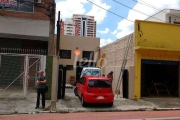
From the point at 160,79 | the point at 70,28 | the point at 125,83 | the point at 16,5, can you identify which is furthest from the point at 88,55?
the point at 125,83

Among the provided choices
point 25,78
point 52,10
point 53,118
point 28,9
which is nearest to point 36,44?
point 28,9

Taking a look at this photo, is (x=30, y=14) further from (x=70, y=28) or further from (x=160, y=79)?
(x=160, y=79)

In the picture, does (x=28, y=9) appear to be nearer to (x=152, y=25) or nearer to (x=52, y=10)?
(x=52, y=10)

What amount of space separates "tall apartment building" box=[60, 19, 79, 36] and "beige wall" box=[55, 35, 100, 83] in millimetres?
570

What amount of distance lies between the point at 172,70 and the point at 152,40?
3.55 m

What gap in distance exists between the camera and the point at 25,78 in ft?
39.5

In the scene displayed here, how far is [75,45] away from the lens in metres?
24.5

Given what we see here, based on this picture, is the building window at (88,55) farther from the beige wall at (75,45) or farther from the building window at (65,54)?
the building window at (65,54)

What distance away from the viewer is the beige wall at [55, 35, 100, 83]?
78.9 ft

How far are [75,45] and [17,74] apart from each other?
11970 mm

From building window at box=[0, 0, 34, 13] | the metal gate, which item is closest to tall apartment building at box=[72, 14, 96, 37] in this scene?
building window at box=[0, 0, 34, 13]

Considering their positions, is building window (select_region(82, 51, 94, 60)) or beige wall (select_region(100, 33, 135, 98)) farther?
building window (select_region(82, 51, 94, 60))

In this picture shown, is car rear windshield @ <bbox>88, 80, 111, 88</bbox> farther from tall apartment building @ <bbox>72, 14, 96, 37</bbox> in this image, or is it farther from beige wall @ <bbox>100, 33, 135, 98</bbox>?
tall apartment building @ <bbox>72, 14, 96, 37</bbox>

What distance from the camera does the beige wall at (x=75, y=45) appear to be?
24.1 meters
